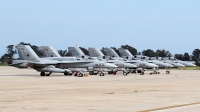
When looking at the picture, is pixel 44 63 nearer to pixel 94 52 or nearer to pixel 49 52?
pixel 49 52

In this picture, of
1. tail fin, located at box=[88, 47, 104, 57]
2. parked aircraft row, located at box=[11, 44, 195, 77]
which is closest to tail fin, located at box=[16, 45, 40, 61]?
parked aircraft row, located at box=[11, 44, 195, 77]

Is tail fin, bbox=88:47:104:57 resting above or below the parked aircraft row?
above

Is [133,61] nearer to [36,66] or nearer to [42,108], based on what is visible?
[36,66]

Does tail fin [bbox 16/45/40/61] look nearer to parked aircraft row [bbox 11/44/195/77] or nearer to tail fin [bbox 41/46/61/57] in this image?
parked aircraft row [bbox 11/44/195/77]

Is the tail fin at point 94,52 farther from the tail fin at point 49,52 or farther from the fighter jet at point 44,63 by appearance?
the fighter jet at point 44,63

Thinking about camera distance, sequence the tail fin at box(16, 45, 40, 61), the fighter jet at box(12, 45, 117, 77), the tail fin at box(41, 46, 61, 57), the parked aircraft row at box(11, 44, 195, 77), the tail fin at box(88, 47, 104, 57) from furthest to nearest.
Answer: the tail fin at box(88, 47, 104, 57) < the tail fin at box(41, 46, 61, 57) < the tail fin at box(16, 45, 40, 61) < the parked aircraft row at box(11, 44, 195, 77) < the fighter jet at box(12, 45, 117, 77)

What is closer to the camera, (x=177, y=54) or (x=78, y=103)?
(x=78, y=103)

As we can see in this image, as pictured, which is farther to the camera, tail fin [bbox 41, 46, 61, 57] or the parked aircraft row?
tail fin [bbox 41, 46, 61, 57]

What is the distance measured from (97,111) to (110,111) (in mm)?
449

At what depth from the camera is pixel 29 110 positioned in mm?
17219

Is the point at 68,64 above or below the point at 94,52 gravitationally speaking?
below

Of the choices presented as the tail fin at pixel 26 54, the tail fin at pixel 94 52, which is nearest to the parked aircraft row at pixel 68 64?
the tail fin at pixel 26 54

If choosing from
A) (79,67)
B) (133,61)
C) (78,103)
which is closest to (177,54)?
(133,61)

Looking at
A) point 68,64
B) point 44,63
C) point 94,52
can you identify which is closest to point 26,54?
point 44,63
